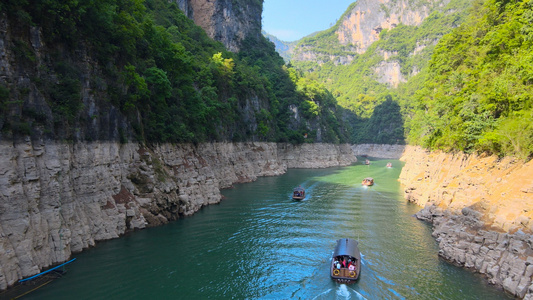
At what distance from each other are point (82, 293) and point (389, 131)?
469 feet

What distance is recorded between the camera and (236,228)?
94.7 ft

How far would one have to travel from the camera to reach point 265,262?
21.5m

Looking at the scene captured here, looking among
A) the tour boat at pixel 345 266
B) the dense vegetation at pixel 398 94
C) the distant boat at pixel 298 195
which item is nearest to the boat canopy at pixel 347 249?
the tour boat at pixel 345 266

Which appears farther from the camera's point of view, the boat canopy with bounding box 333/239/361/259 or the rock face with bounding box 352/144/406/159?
the rock face with bounding box 352/144/406/159

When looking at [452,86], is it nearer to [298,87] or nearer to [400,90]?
[298,87]

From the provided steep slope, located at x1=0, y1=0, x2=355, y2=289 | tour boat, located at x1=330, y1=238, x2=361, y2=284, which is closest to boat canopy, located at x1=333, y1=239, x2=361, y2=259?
tour boat, located at x1=330, y1=238, x2=361, y2=284

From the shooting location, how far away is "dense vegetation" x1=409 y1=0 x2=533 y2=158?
24.5 metres

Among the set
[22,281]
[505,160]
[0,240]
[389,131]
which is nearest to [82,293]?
[22,281]

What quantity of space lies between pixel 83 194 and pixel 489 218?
28.9 metres

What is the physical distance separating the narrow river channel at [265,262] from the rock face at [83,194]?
59.0 inches

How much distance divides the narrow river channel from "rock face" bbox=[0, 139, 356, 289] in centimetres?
150

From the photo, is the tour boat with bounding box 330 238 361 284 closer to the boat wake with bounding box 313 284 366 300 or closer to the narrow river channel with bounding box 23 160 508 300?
the narrow river channel with bounding box 23 160 508 300

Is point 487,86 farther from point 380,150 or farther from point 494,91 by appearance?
point 380,150

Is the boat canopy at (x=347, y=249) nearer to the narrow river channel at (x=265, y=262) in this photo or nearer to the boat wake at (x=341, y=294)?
the narrow river channel at (x=265, y=262)
